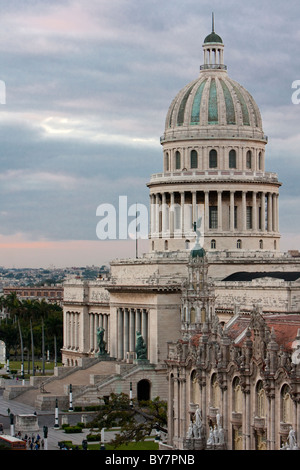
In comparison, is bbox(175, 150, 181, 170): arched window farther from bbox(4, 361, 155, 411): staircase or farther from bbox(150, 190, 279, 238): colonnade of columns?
bbox(4, 361, 155, 411): staircase

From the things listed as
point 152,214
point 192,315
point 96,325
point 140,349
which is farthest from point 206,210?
point 192,315

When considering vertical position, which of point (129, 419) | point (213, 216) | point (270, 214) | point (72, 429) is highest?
point (270, 214)

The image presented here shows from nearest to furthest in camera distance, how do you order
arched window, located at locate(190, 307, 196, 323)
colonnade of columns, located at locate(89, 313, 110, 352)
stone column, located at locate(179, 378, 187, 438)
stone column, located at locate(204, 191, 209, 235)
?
1. stone column, located at locate(179, 378, 187, 438)
2. arched window, located at locate(190, 307, 196, 323)
3. stone column, located at locate(204, 191, 209, 235)
4. colonnade of columns, located at locate(89, 313, 110, 352)

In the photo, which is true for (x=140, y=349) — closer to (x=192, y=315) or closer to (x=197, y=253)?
(x=197, y=253)

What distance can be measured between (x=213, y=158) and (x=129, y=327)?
863 inches

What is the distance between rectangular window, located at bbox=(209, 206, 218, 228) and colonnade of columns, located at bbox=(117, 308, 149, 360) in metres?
14.1

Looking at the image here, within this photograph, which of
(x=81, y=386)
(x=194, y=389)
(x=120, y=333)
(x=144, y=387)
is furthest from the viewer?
(x=120, y=333)

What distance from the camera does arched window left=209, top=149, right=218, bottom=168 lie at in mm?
174625

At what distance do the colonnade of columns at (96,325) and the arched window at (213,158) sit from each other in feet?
75.5

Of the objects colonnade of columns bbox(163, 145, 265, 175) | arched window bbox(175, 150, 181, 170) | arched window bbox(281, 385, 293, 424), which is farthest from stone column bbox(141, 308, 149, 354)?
arched window bbox(281, 385, 293, 424)

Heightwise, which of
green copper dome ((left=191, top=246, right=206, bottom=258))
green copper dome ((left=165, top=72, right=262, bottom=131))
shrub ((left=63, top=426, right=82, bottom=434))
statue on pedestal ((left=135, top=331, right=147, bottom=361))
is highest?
green copper dome ((left=165, top=72, right=262, bottom=131))

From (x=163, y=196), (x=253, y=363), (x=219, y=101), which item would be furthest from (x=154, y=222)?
(x=253, y=363)

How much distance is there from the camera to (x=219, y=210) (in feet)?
568

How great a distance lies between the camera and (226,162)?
174000 millimetres
